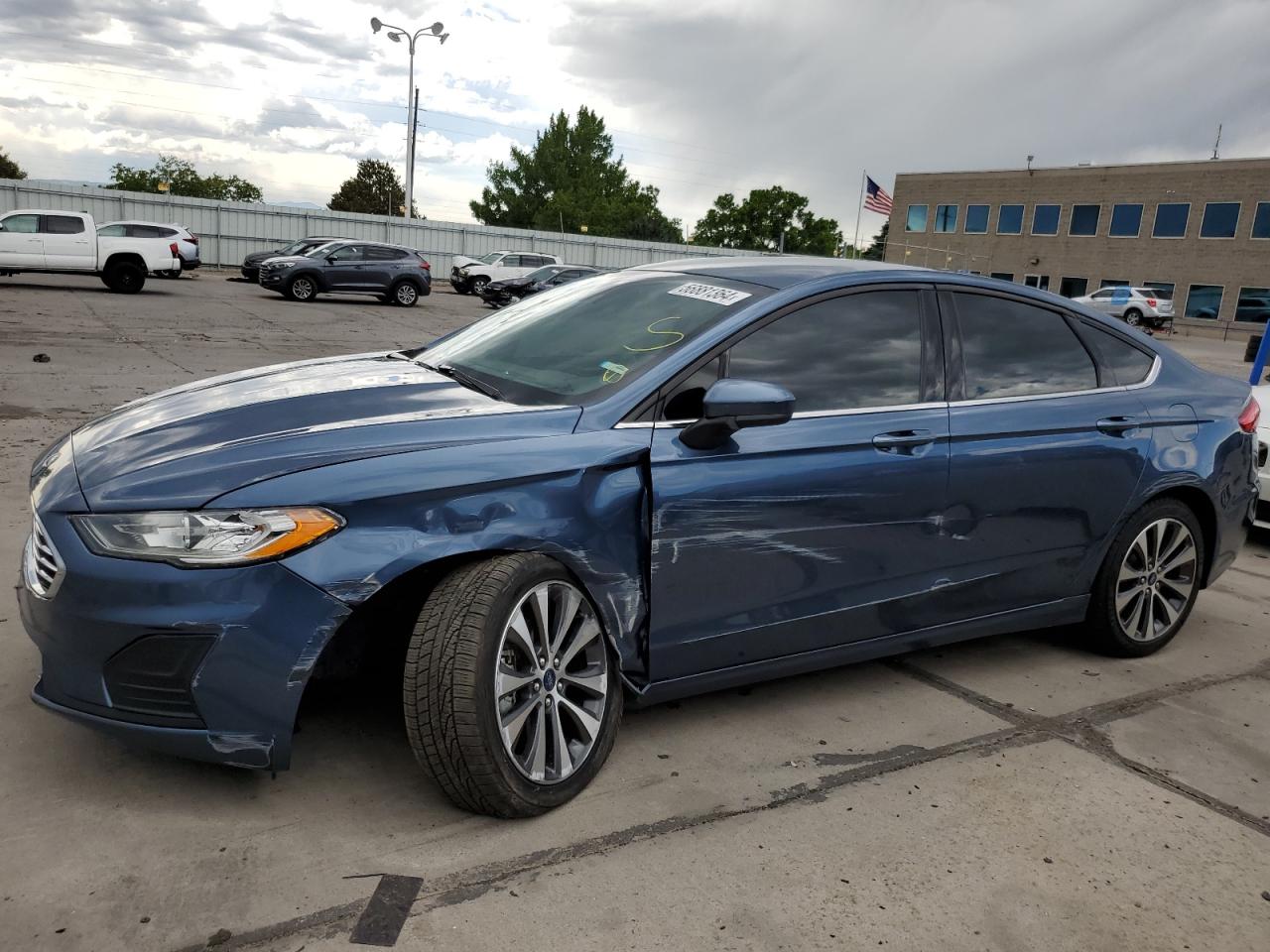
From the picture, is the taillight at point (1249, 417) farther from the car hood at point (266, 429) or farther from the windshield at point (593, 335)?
the car hood at point (266, 429)

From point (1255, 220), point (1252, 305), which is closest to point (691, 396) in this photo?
point (1252, 305)

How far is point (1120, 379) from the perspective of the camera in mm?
4336

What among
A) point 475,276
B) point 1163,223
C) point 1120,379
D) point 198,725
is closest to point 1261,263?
point 1163,223

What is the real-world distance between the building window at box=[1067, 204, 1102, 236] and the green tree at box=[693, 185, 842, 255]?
3513 centimetres

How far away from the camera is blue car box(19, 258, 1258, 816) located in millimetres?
2623

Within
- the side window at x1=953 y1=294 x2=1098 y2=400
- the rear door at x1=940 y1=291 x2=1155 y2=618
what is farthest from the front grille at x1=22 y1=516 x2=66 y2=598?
the side window at x1=953 y1=294 x2=1098 y2=400

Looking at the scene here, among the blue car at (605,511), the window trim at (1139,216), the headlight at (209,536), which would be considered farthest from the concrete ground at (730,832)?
the window trim at (1139,216)

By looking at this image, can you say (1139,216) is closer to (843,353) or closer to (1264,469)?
(1264,469)

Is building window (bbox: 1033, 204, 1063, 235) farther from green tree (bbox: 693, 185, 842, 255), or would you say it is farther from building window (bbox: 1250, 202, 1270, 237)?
green tree (bbox: 693, 185, 842, 255)

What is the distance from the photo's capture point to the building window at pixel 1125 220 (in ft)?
188

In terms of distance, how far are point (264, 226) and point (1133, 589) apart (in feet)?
127

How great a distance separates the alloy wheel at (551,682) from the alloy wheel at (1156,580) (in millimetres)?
2516

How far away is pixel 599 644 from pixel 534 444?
62 cm

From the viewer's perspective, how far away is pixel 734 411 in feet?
9.91
